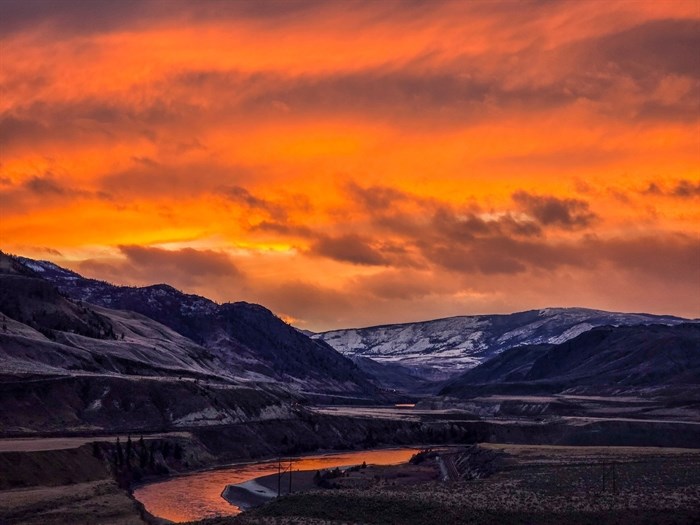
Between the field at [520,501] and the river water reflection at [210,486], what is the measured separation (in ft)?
40.7

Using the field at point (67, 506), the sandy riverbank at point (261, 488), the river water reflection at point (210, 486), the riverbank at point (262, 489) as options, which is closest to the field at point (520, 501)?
the riverbank at point (262, 489)

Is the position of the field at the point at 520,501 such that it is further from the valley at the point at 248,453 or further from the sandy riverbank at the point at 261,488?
the sandy riverbank at the point at 261,488

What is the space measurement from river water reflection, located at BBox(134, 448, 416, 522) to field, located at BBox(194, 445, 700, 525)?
1241cm

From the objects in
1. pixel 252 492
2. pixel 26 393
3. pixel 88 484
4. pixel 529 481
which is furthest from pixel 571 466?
pixel 26 393

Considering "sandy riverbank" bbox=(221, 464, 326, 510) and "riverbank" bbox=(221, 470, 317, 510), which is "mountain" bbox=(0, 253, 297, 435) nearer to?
"sandy riverbank" bbox=(221, 464, 326, 510)

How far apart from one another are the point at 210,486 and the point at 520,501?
46.2 metres

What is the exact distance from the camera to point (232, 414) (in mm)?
169250

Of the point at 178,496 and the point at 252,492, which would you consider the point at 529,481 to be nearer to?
the point at 252,492

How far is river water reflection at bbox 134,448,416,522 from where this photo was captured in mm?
93000

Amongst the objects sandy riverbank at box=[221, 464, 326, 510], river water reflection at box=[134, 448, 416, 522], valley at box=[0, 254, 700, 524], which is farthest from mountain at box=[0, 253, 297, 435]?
sandy riverbank at box=[221, 464, 326, 510]

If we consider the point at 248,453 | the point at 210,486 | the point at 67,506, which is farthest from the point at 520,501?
the point at 248,453

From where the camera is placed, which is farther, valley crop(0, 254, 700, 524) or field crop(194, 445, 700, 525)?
valley crop(0, 254, 700, 524)

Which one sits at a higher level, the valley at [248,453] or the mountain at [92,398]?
the mountain at [92,398]

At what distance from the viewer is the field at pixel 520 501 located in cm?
7338
